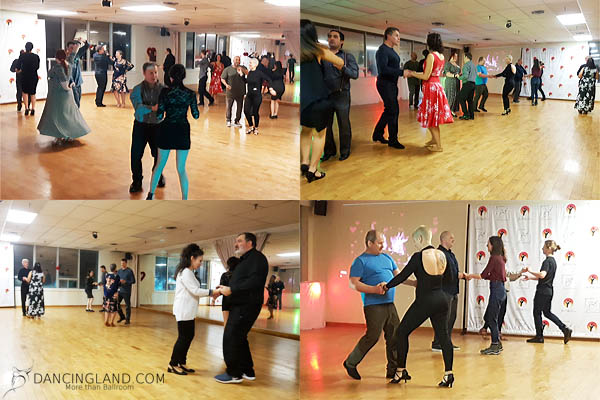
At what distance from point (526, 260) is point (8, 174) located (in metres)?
3.93

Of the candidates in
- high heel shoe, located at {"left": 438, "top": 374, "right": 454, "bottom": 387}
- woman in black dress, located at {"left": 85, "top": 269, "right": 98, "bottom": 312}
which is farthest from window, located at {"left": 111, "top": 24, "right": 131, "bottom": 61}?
high heel shoe, located at {"left": 438, "top": 374, "right": 454, "bottom": 387}

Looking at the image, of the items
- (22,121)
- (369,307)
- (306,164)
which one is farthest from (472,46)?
(22,121)

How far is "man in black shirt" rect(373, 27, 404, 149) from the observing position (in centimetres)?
390

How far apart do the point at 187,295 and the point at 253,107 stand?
150 centimetres

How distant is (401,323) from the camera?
14.4 ft

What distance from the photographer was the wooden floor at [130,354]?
14.0 feet

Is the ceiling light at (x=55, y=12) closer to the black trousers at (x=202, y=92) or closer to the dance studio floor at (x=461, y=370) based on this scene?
the black trousers at (x=202, y=92)

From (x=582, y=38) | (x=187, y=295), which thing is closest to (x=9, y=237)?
(x=187, y=295)

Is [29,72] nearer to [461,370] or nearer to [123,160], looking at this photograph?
[123,160]

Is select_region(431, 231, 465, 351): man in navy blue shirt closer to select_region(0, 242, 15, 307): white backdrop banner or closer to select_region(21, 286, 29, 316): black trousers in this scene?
select_region(21, 286, 29, 316): black trousers

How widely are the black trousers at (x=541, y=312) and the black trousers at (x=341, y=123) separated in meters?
2.09

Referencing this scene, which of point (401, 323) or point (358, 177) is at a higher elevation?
point (358, 177)

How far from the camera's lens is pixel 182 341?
4.39m

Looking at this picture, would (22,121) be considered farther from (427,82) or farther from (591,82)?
(591,82)
